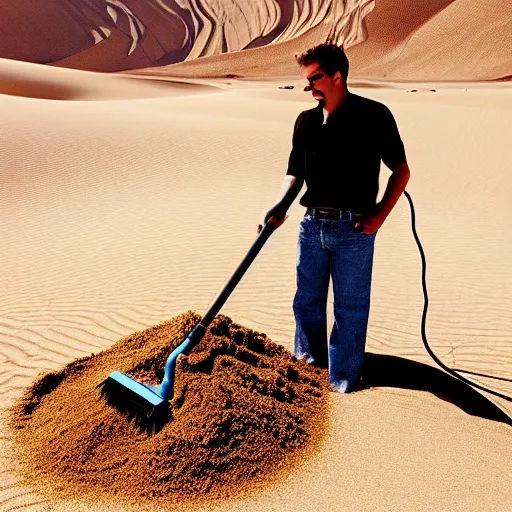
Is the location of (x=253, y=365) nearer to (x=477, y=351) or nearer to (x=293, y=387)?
(x=293, y=387)

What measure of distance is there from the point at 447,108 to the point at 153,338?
19801 mm

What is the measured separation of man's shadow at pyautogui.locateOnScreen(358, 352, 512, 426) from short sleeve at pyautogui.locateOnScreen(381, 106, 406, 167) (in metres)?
1.65

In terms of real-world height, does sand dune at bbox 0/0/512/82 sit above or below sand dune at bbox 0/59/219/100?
above

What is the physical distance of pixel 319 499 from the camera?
2898mm

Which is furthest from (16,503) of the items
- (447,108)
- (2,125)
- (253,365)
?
(447,108)

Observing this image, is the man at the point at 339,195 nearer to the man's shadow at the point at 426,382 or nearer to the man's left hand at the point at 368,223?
the man's left hand at the point at 368,223

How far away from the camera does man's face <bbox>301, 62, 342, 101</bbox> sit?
3154mm

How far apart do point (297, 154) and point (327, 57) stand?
0.66 meters

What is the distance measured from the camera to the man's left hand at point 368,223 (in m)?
3.36

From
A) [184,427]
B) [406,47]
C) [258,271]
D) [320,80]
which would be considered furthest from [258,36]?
[184,427]

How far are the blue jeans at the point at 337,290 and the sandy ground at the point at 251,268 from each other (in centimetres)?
30

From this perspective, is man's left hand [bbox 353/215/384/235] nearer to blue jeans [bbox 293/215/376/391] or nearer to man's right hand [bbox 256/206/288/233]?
blue jeans [bbox 293/215/376/391]

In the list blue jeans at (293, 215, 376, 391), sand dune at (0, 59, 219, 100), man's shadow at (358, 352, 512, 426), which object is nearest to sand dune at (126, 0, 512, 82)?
sand dune at (0, 59, 219, 100)

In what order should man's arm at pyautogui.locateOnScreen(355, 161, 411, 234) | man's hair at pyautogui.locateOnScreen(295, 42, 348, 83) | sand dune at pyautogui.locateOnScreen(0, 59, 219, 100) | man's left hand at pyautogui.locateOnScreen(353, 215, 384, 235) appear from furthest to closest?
sand dune at pyautogui.locateOnScreen(0, 59, 219, 100), man's left hand at pyautogui.locateOnScreen(353, 215, 384, 235), man's arm at pyautogui.locateOnScreen(355, 161, 411, 234), man's hair at pyautogui.locateOnScreen(295, 42, 348, 83)
